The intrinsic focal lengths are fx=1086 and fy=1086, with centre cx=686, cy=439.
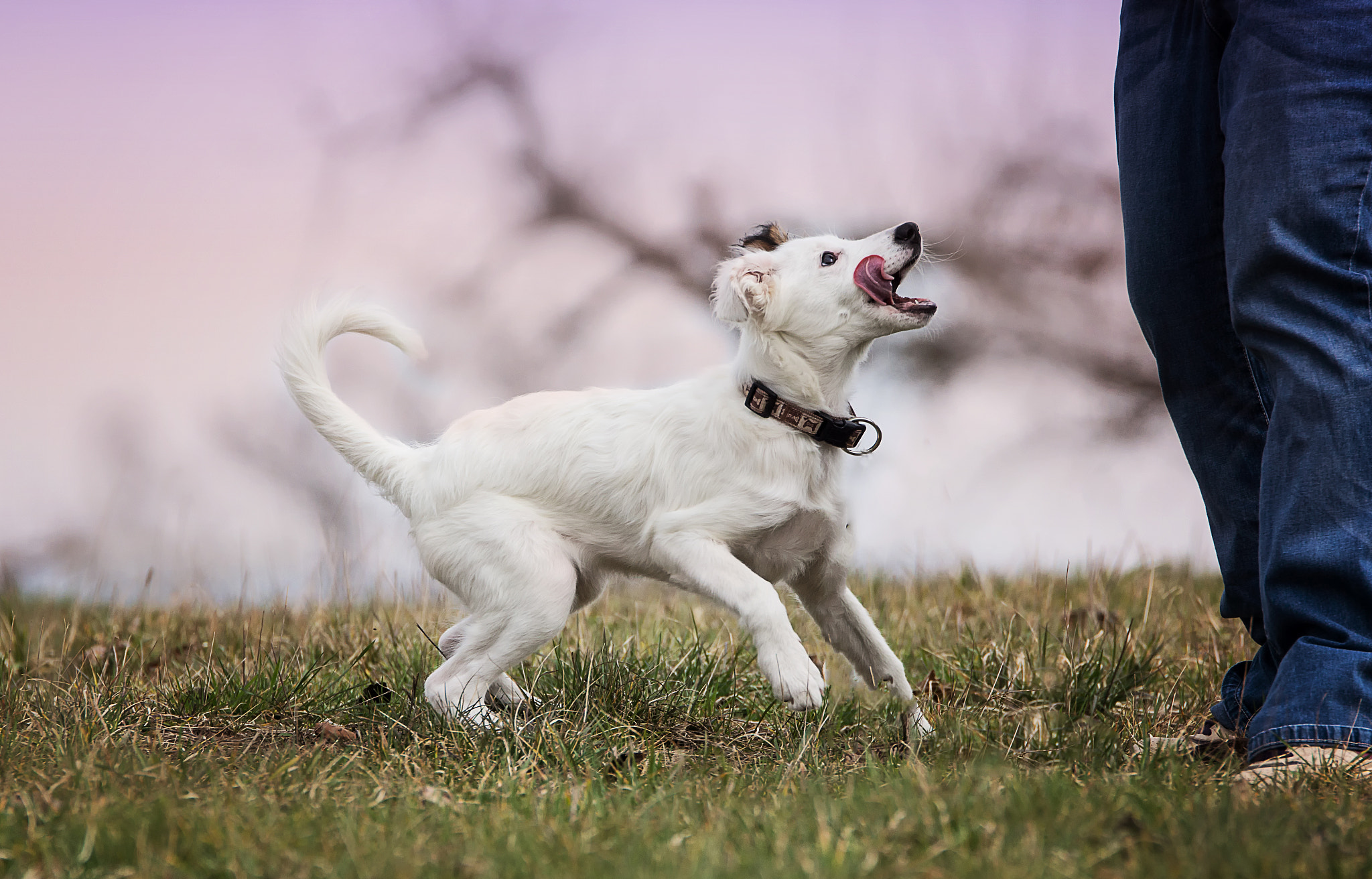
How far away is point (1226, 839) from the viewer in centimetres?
160

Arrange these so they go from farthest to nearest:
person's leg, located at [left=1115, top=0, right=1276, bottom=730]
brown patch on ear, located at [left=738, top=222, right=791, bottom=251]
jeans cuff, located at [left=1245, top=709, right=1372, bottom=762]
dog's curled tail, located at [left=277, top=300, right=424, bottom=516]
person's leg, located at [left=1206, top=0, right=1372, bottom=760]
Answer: brown patch on ear, located at [left=738, top=222, right=791, bottom=251], dog's curled tail, located at [left=277, top=300, right=424, bottom=516], person's leg, located at [left=1115, top=0, right=1276, bottom=730], person's leg, located at [left=1206, top=0, right=1372, bottom=760], jeans cuff, located at [left=1245, top=709, right=1372, bottom=762]

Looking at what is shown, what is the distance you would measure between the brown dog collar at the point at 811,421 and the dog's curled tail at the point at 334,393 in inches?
41.7

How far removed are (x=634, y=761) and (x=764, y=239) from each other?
178 centimetres

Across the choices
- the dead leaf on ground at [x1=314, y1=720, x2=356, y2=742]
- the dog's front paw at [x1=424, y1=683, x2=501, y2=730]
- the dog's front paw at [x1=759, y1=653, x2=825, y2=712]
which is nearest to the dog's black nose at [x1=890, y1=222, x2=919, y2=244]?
the dog's front paw at [x1=759, y1=653, x2=825, y2=712]

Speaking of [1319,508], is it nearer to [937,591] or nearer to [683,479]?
[683,479]

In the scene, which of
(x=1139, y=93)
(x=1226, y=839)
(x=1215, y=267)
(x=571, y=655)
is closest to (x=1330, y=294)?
(x=1215, y=267)

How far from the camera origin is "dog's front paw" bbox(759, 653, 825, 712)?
2.69m

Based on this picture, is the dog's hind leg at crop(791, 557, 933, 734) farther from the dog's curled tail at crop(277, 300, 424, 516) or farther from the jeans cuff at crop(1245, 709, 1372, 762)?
the dog's curled tail at crop(277, 300, 424, 516)

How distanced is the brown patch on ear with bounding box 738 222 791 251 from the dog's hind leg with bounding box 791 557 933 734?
1040mm

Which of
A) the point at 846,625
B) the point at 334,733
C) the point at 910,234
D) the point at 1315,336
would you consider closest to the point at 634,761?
the point at 334,733

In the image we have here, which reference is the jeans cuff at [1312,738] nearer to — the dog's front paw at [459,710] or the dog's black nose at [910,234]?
the dog's black nose at [910,234]

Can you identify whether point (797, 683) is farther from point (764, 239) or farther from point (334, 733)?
point (764, 239)

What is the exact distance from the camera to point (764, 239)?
141 inches

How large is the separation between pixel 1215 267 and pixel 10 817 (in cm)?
295
